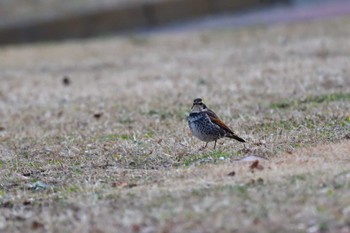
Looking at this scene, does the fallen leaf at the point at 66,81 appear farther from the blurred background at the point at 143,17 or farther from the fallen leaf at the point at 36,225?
the fallen leaf at the point at 36,225

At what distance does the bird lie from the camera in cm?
823

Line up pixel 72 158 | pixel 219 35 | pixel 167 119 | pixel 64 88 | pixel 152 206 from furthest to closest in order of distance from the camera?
pixel 219 35 → pixel 64 88 → pixel 167 119 → pixel 72 158 → pixel 152 206

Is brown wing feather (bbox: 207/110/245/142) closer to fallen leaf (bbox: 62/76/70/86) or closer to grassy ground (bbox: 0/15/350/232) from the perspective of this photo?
grassy ground (bbox: 0/15/350/232)

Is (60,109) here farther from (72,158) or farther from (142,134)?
(72,158)

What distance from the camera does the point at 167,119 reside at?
10578mm

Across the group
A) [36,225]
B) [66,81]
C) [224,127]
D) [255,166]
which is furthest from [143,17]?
[36,225]

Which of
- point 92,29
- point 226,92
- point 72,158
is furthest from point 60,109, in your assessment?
point 92,29

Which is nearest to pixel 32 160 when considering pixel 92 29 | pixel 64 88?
pixel 64 88

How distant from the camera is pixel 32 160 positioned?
8.63 m

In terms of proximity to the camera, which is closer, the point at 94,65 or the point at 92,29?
the point at 94,65

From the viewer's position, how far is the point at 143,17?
25.9 metres

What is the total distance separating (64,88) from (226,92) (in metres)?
3.32

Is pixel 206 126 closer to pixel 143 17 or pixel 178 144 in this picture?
pixel 178 144

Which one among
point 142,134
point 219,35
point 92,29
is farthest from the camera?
point 92,29
